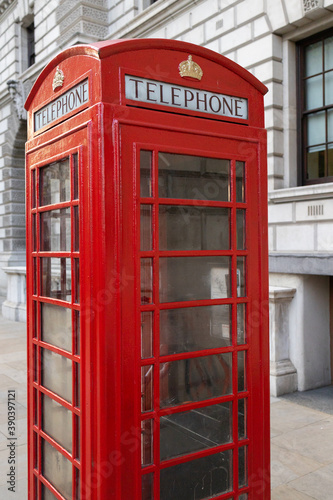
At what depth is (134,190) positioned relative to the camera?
1.96 metres

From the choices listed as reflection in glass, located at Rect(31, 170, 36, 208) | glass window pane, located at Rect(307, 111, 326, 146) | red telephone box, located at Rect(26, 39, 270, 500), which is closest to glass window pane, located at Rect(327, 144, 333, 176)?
glass window pane, located at Rect(307, 111, 326, 146)

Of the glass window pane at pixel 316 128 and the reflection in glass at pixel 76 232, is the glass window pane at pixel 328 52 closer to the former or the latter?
the glass window pane at pixel 316 128

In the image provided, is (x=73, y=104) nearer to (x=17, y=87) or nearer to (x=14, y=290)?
(x=14, y=290)

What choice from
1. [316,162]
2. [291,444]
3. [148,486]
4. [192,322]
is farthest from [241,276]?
[316,162]

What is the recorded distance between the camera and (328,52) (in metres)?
6.67

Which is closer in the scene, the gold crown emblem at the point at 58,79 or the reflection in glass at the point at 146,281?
the reflection in glass at the point at 146,281

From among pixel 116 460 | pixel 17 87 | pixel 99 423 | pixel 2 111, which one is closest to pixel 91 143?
pixel 99 423

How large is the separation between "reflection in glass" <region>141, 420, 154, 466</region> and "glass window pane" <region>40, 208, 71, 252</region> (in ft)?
2.76

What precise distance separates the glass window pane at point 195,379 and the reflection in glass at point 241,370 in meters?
0.06

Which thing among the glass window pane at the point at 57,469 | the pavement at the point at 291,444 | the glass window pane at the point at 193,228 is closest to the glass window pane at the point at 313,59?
the pavement at the point at 291,444

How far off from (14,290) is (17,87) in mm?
7070

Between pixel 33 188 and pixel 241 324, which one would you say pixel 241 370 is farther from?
pixel 33 188

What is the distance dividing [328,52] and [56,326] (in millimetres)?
6011

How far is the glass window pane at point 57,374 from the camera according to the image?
222cm
